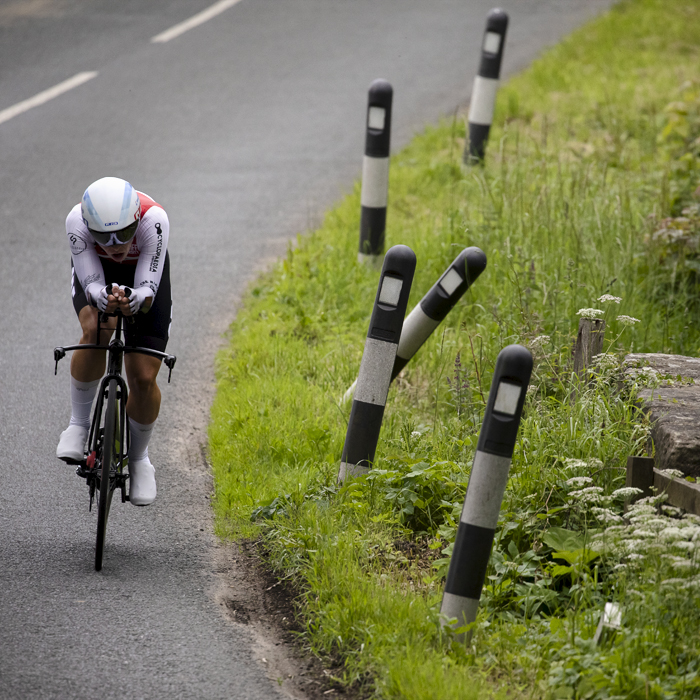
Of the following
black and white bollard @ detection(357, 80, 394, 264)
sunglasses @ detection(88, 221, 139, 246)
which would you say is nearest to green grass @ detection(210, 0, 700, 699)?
black and white bollard @ detection(357, 80, 394, 264)

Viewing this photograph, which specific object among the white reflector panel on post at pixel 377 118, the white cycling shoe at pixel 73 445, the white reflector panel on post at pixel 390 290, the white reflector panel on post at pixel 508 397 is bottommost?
the white cycling shoe at pixel 73 445

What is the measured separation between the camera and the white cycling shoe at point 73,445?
4.14m

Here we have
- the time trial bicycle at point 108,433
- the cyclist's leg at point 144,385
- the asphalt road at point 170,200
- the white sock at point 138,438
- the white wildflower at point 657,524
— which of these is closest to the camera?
the white wildflower at point 657,524

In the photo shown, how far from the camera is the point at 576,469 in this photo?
3867 mm

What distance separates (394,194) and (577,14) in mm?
8180

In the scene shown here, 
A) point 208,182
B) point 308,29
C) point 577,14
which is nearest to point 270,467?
point 208,182

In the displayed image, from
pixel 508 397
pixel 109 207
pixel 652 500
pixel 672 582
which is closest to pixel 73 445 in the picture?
pixel 109 207

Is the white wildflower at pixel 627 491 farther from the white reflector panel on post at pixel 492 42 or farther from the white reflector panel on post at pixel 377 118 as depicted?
the white reflector panel on post at pixel 492 42

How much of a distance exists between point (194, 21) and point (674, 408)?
11.4 meters

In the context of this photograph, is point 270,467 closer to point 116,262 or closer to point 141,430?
point 141,430

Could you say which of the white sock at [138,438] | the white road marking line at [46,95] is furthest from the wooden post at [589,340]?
the white road marking line at [46,95]

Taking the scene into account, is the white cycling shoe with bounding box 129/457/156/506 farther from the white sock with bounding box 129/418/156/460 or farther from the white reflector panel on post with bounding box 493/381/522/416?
the white reflector panel on post with bounding box 493/381/522/416

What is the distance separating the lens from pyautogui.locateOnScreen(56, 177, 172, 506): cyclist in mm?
3684

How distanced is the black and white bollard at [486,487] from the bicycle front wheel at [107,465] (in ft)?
4.90
